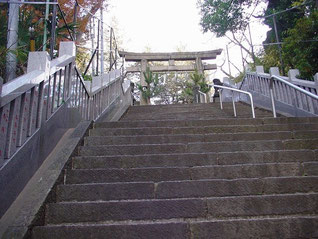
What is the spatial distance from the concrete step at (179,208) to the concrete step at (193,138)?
1390mm

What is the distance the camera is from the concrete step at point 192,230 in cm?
207

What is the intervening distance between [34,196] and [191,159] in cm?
171

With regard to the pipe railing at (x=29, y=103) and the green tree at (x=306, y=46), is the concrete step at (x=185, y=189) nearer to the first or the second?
the pipe railing at (x=29, y=103)

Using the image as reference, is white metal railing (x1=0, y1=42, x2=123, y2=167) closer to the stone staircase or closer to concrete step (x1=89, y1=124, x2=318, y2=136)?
the stone staircase

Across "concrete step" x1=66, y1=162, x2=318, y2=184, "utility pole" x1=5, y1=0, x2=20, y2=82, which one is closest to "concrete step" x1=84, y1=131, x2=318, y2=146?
"concrete step" x1=66, y1=162, x2=318, y2=184

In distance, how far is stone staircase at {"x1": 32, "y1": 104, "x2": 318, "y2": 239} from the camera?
2.10m

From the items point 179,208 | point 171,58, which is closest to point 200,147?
point 179,208

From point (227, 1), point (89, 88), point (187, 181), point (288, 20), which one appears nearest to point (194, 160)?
point (187, 181)

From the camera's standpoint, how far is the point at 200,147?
3.46m

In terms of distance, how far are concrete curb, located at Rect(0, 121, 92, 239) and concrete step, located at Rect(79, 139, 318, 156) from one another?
1.16 feet

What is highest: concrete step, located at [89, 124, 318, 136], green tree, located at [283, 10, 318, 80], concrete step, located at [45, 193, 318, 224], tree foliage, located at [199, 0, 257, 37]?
tree foliage, located at [199, 0, 257, 37]

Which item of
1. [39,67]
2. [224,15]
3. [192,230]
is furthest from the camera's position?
[224,15]

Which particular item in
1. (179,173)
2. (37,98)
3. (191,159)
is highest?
(37,98)

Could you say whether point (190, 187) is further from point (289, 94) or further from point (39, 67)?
point (289, 94)
